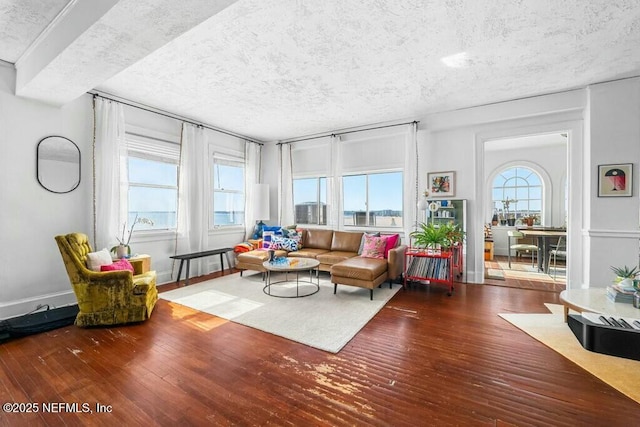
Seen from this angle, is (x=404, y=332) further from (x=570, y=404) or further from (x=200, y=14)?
(x=200, y=14)

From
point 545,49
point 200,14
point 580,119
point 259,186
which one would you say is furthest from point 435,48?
point 259,186

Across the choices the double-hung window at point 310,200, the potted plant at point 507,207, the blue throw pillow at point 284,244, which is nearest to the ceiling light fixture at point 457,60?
the double-hung window at point 310,200

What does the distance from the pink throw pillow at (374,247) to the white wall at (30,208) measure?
4.12 metres

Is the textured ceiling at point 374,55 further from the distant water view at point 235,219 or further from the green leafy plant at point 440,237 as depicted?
the green leafy plant at point 440,237

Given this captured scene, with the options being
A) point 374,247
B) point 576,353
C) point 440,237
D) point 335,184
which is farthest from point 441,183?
point 576,353

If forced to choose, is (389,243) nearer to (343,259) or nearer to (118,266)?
(343,259)

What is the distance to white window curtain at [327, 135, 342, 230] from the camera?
5648mm

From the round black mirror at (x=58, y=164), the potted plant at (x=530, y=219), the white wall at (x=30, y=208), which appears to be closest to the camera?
the white wall at (x=30, y=208)

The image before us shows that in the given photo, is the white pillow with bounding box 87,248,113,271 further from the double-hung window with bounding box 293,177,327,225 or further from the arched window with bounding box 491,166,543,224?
the arched window with bounding box 491,166,543,224

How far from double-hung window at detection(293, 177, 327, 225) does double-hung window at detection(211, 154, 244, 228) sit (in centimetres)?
126

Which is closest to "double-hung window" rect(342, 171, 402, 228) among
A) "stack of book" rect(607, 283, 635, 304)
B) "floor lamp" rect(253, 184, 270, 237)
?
"floor lamp" rect(253, 184, 270, 237)

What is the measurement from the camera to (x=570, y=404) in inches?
67.4

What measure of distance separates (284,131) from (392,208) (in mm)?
2791

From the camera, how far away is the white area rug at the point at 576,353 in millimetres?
1930
